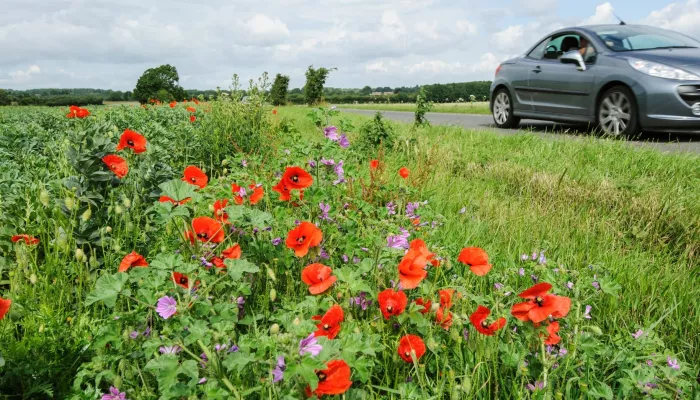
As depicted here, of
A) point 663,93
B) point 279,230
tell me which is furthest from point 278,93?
point 279,230

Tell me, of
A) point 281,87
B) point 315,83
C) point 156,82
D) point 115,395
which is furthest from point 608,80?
point 156,82

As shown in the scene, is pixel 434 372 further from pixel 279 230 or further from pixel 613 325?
pixel 279 230

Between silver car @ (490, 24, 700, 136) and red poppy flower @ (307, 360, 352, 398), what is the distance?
20.6 ft

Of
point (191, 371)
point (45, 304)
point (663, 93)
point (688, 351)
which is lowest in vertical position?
point (688, 351)

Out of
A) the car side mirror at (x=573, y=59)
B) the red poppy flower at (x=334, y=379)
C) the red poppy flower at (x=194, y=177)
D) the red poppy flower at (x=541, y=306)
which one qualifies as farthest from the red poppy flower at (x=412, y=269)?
the car side mirror at (x=573, y=59)

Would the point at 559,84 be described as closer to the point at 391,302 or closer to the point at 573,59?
the point at 573,59

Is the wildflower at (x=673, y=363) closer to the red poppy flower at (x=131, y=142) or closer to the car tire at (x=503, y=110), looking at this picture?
the red poppy flower at (x=131, y=142)

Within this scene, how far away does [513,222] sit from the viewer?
305cm

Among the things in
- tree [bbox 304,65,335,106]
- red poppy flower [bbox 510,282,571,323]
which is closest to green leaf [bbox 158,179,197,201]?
red poppy flower [bbox 510,282,571,323]

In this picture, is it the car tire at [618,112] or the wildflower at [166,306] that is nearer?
the wildflower at [166,306]

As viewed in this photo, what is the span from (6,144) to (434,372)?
4743mm

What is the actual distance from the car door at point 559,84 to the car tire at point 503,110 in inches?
25.9

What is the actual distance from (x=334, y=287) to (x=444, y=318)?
0.37 metres

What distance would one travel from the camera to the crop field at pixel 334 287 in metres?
1.34
